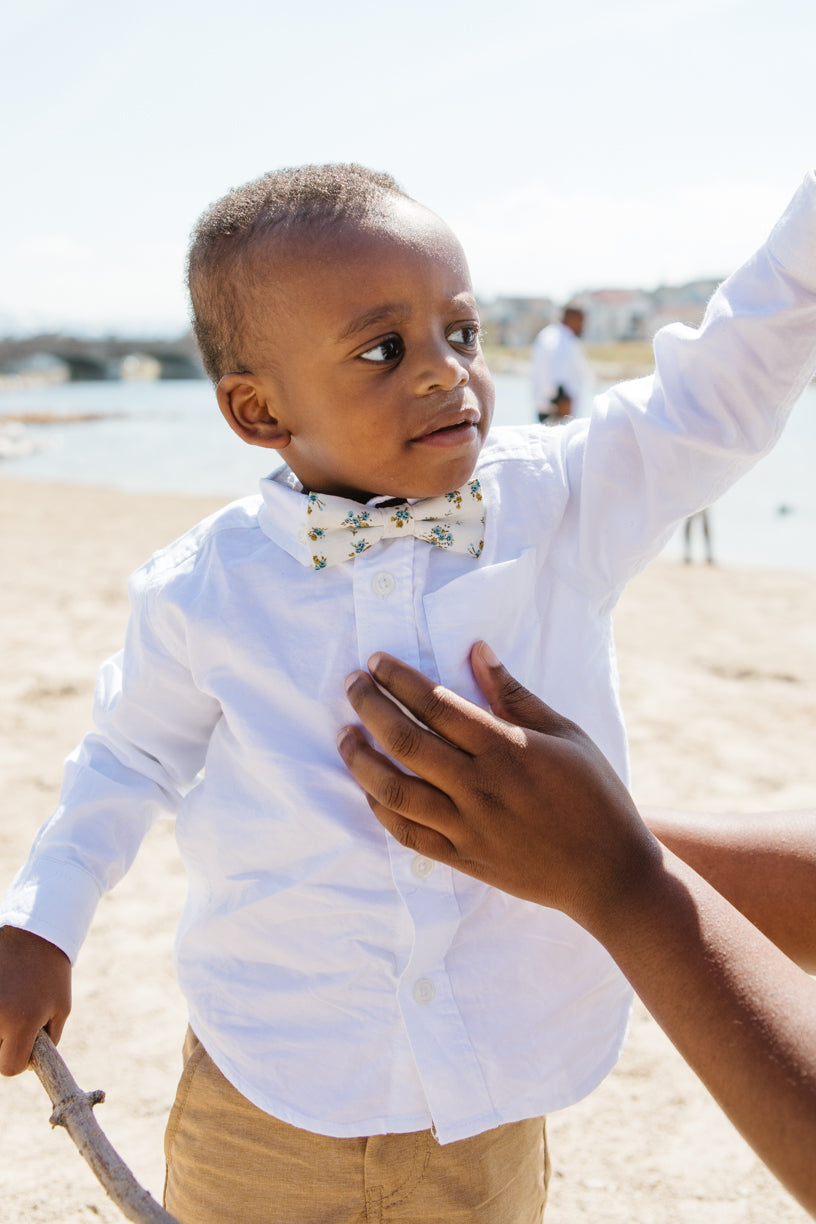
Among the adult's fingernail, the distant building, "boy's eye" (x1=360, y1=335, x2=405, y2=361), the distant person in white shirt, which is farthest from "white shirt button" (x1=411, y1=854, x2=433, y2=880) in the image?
the distant building

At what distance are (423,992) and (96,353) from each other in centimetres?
5951

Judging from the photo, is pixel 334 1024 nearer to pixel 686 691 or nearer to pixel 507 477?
pixel 507 477

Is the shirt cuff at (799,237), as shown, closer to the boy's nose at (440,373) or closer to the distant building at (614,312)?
the boy's nose at (440,373)

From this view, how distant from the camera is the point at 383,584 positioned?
1.26 metres

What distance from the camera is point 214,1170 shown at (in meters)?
1.28

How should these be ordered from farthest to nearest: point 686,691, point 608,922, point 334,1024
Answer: point 686,691, point 334,1024, point 608,922

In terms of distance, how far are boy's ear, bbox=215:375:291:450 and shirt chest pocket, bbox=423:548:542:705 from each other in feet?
1.04

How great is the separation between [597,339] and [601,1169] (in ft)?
137

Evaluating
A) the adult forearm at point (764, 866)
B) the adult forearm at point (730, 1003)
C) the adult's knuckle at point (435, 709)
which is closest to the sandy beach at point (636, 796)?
the adult forearm at point (764, 866)

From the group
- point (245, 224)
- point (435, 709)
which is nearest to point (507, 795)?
point (435, 709)

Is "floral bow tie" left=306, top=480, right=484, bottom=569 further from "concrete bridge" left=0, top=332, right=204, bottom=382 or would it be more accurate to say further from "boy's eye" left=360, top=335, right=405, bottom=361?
"concrete bridge" left=0, top=332, right=204, bottom=382

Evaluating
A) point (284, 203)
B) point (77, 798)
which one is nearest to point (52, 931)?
point (77, 798)

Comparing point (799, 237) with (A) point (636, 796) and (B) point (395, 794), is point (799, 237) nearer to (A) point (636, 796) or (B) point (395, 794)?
(B) point (395, 794)

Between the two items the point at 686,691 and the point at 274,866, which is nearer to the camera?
the point at 274,866
